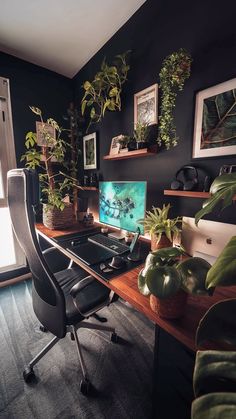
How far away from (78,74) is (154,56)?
1.30 metres

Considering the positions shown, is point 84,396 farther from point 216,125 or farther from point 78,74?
point 78,74

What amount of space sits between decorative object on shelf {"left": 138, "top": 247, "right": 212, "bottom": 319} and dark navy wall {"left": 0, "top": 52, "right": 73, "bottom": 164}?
216 centimetres

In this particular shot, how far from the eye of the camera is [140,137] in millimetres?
1429

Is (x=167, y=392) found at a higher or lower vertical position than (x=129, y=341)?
higher

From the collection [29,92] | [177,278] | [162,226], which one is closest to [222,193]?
[177,278]

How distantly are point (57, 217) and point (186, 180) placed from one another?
1313mm

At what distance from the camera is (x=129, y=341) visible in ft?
4.88

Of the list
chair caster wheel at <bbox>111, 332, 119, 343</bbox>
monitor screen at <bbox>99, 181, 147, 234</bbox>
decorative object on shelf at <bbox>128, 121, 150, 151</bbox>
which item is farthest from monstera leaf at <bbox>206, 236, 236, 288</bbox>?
chair caster wheel at <bbox>111, 332, 119, 343</bbox>

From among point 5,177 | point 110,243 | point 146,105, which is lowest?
point 110,243

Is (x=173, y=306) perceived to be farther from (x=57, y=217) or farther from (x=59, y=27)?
(x=59, y=27)

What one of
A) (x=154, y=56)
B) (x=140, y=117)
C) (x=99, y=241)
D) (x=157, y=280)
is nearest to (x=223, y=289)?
(x=157, y=280)

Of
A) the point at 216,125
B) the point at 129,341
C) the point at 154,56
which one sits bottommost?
the point at 129,341

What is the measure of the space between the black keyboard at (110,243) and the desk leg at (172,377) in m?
0.64

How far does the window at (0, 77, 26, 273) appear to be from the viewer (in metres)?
1.99
